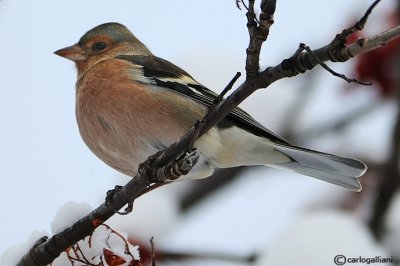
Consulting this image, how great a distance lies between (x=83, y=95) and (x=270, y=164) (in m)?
1.11

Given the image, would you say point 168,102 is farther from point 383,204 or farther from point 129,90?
point 383,204

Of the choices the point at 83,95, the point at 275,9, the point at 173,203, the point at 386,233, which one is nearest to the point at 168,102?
the point at 83,95

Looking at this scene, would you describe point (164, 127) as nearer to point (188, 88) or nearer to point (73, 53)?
point (188, 88)

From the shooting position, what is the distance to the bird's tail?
12.7 feet

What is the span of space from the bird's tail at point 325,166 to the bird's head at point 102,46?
1.26m

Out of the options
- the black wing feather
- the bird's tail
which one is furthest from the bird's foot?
the bird's tail

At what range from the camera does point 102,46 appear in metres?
4.61

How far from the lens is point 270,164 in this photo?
4.14 m

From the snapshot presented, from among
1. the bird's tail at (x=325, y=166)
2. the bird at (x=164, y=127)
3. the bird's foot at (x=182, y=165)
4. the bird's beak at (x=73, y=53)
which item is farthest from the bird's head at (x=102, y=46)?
the bird's foot at (x=182, y=165)

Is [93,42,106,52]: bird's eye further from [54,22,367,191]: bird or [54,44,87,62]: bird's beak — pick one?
[54,22,367,191]: bird

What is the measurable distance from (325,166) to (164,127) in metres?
0.95

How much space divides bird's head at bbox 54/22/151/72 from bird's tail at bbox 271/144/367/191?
1263 millimetres

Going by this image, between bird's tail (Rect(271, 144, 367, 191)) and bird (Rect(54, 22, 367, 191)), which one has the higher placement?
bird (Rect(54, 22, 367, 191))

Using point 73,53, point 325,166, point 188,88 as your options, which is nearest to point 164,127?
point 188,88
